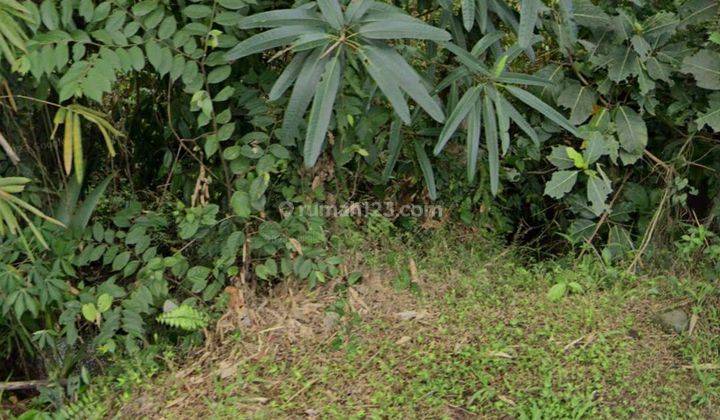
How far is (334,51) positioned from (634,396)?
1717 millimetres

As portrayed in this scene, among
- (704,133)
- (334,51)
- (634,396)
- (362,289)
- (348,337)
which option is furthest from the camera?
(704,133)

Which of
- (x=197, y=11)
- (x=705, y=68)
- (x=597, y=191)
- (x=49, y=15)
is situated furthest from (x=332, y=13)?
(x=705, y=68)

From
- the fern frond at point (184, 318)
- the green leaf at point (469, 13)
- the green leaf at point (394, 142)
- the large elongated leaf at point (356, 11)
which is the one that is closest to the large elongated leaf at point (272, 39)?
the large elongated leaf at point (356, 11)

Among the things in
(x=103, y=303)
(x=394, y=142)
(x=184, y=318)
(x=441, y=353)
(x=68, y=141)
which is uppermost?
(x=68, y=141)

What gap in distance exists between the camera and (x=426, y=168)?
3344 mm

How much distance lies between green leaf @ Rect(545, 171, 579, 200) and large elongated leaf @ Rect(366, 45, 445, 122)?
1203 mm

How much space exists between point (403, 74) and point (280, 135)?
65 centimetres

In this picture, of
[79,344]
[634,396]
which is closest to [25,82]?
[79,344]

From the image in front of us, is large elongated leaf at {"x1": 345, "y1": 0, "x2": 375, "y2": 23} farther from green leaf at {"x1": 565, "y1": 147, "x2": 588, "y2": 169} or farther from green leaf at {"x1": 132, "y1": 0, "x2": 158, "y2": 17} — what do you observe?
green leaf at {"x1": 565, "y1": 147, "x2": 588, "y2": 169}

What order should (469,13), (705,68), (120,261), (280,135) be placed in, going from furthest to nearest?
(705,68) → (120,261) → (280,135) → (469,13)

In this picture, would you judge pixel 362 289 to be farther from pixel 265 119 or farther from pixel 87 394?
pixel 87 394

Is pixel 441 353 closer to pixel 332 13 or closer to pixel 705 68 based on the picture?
pixel 332 13

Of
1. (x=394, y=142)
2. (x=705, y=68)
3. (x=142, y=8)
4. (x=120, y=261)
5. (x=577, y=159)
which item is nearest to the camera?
(x=142, y=8)

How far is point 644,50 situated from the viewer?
338 cm
